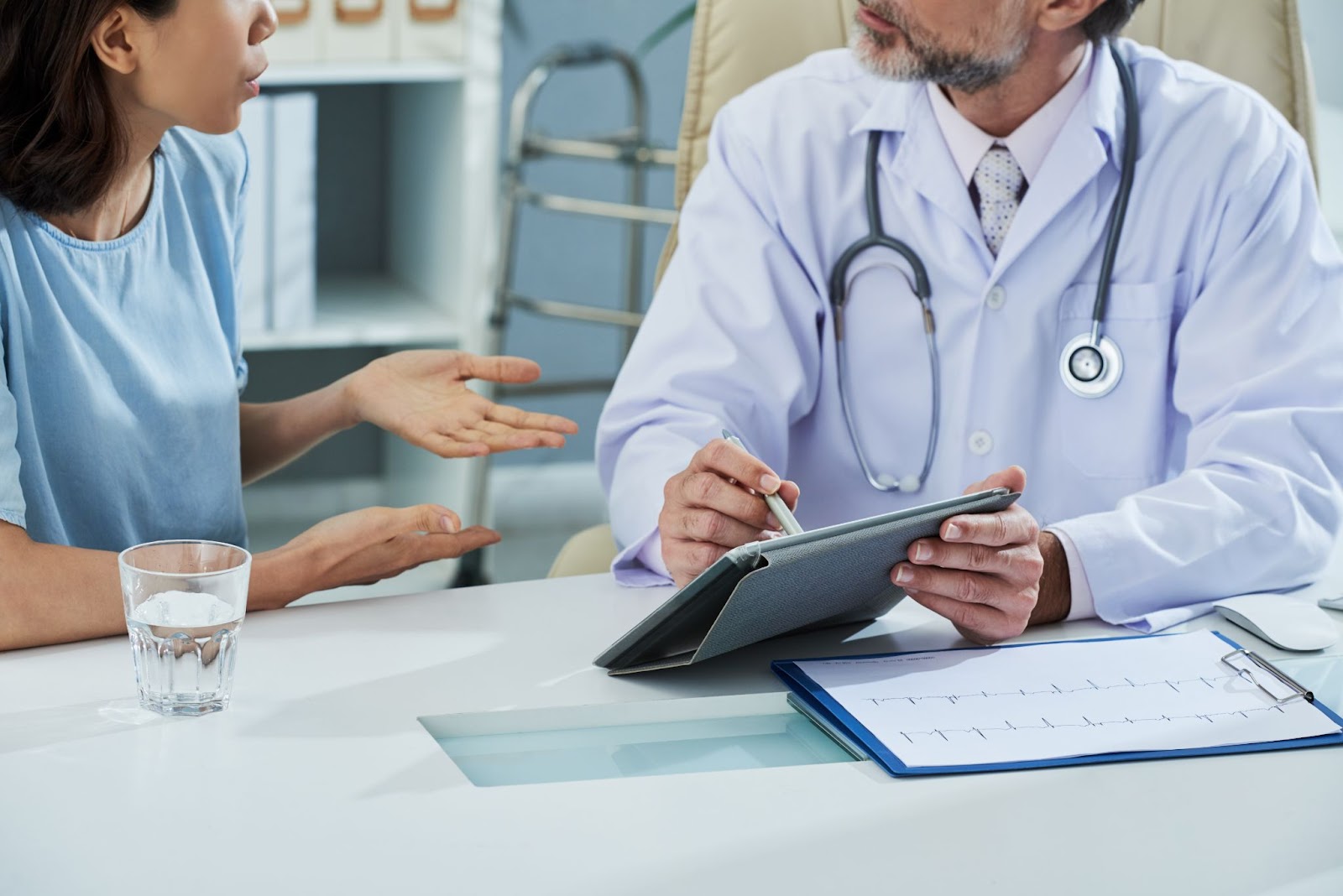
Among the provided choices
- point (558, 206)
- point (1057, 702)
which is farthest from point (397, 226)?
point (1057, 702)

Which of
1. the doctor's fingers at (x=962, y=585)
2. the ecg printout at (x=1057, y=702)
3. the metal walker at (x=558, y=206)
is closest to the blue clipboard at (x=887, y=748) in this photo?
the ecg printout at (x=1057, y=702)

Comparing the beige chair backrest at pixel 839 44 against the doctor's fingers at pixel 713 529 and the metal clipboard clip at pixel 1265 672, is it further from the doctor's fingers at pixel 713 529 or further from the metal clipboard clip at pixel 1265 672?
the metal clipboard clip at pixel 1265 672

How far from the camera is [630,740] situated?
3.41 feet

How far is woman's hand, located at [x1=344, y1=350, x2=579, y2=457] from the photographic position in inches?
54.0

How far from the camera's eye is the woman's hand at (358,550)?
48.8 inches

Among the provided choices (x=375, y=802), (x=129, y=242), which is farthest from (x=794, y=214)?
(x=375, y=802)

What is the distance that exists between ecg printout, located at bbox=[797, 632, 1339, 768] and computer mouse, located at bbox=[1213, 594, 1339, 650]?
50 millimetres

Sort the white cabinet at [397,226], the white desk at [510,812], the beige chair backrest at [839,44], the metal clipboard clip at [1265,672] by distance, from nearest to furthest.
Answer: the white desk at [510,812] < the metal clipboard clip at [1265,672] < the beige chair backrest at [839,44] < the white cabinet at [397,226]

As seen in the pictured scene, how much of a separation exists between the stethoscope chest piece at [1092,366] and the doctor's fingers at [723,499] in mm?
439

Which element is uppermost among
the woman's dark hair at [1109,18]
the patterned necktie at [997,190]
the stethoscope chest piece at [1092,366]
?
the woman's dark hair at [1109,18]

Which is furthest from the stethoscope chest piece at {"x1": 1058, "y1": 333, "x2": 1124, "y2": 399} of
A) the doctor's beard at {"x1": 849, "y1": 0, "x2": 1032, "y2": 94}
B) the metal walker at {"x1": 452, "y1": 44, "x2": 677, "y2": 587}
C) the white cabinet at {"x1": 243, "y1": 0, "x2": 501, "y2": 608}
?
the white cabinet at {"x1": 243, "y1": 0, "x2": 501, "y2": 608}

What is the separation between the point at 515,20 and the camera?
327cm

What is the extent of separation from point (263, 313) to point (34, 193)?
138 cm

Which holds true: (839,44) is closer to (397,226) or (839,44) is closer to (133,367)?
(133,367)
